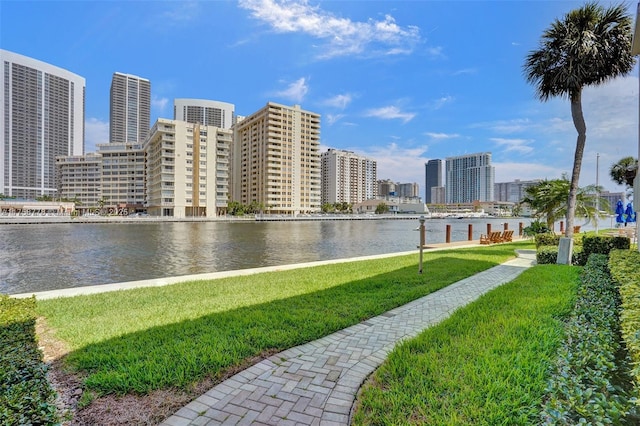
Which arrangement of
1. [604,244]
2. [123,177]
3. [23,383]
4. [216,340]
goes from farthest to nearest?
1. [123,177]
2. [604,244]
3. [216,340]
4. [23,383]

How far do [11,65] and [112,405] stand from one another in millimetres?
201893

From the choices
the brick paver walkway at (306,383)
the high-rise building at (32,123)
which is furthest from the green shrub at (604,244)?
the high-rise building at (32,123)

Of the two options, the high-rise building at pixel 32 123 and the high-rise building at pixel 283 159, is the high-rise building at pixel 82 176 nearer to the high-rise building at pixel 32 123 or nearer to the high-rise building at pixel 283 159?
the high-rise building at pixel 32 123

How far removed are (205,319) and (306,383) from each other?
2.89 metres

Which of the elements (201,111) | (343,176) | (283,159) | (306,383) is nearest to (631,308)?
(306,383)

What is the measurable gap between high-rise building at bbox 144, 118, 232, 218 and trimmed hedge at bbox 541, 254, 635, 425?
103104 mm

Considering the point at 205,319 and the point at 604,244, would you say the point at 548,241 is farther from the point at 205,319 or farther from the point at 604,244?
the point at 205,319

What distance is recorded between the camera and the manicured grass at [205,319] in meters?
3.99

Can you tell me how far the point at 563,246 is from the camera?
1143 centimetres

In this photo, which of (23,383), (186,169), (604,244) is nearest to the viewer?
(23,383)

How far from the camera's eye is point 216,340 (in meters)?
4.76

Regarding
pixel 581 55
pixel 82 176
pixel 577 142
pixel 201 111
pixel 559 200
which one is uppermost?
pixel 201 111

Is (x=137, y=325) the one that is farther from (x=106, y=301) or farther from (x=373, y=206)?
(x=373, y=206)

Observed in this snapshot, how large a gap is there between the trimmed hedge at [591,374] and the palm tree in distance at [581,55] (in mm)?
11688
